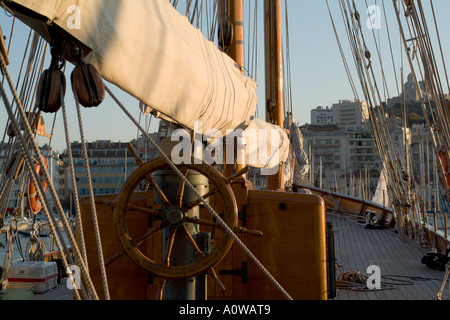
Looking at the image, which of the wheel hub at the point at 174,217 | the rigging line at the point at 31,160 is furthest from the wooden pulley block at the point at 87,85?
the wheel hub at the point at 174,217

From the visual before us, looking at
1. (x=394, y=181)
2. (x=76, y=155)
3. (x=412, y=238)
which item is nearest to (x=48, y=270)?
(x=394, y=181)

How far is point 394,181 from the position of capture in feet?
27.3

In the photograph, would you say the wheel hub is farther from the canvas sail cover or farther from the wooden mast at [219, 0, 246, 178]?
the wooden mast at [219, 0, 246, 178]

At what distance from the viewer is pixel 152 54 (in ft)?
8.07

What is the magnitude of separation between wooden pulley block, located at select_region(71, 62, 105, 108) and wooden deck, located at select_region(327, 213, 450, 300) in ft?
11.8

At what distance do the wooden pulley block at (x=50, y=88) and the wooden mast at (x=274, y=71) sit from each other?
7.31 metres

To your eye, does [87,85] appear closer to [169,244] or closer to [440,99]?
[169,244]

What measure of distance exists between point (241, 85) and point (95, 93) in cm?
217

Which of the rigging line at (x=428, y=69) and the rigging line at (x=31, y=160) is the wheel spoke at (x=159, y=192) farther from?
the rigging line at (x=428, y=69)

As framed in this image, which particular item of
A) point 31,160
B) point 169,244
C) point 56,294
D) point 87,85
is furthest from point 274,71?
point 31,160

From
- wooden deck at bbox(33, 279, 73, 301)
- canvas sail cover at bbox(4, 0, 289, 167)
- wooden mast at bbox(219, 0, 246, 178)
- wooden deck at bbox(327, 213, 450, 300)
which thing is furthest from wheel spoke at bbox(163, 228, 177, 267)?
wooden deck at bbox(33, 279, 73, 301)

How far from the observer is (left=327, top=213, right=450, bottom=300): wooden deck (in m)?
5.18

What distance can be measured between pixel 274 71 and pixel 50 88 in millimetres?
8025
